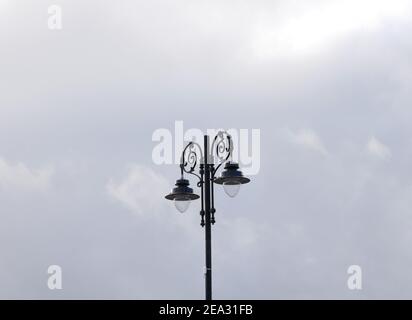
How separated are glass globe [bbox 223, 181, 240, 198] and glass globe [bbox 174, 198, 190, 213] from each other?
1.11 metres

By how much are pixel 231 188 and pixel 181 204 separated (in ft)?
4.40

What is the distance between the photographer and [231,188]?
110 ft

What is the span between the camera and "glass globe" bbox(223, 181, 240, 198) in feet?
109

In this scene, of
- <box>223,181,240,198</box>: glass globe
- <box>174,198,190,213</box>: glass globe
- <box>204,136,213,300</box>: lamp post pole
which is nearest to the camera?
<box>204,136,213,300</box>: lamp post pole

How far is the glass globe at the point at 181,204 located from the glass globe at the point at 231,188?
111cm

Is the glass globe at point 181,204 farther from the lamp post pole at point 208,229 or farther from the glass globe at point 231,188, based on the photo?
the glass globe at point 231,188

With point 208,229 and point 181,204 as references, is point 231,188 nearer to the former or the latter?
point 208,229

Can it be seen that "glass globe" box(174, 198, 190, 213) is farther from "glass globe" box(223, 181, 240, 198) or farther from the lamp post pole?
"glass globe" box(223, 181, 240, 198)

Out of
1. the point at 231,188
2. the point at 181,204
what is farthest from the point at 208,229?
the point at 181,204

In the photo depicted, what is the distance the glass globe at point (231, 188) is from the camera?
33375mm
